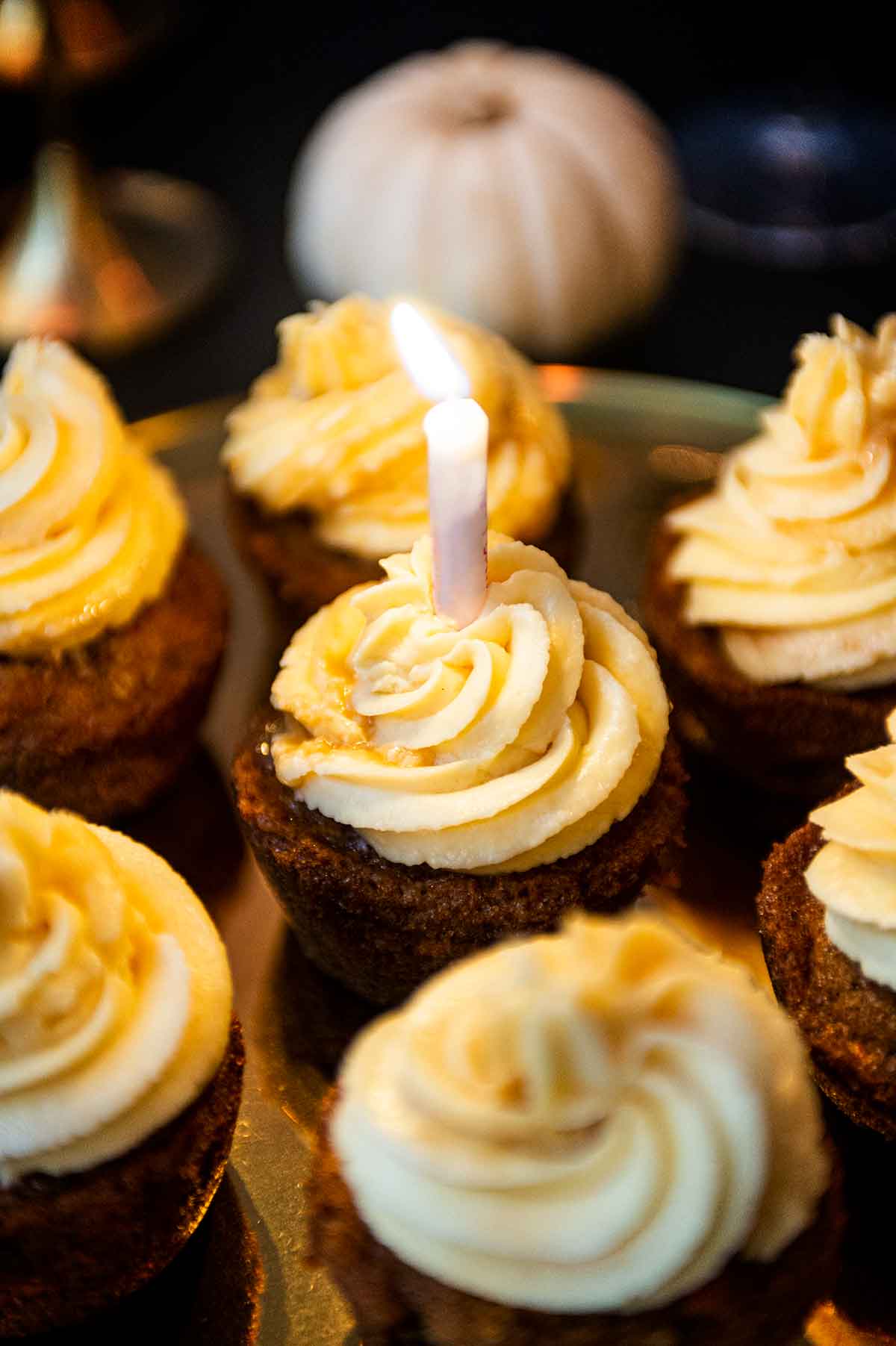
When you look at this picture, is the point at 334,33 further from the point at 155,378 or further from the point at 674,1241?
the point at 674,1241

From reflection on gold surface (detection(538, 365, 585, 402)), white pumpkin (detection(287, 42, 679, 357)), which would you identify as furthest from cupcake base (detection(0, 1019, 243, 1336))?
white pumpkin (detection(287, 42, 679, 357))

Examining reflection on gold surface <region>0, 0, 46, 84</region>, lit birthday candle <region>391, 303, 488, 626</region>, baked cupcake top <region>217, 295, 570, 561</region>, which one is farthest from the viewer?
reflection on gold surface <region>0, 0, 46, 84</region>

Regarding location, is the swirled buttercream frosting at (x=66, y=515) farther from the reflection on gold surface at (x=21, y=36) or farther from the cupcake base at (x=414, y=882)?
the reflection on gold surface at (x=21, y=36)

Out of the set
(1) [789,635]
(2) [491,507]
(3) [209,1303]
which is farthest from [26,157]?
(3) [209,1303]

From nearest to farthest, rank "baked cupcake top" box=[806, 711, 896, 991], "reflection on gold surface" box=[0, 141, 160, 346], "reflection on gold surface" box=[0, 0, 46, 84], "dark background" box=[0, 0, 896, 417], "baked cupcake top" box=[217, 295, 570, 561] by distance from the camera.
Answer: "baked cupcake top" box=[806, 711, 896, 991] → "baked cupcake top" box=[217, 295, 570, 561] → "reflection on gold surface" box=[0, 0, 46, 84] → "reflection on gold surface" box=[0, 141, 160, 346] → "dark background" box=[0, 0, 896, 417]

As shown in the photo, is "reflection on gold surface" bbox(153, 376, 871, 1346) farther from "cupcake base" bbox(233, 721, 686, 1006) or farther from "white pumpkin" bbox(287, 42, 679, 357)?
"white pumpkin" bbox(287, 42, 679, 357)

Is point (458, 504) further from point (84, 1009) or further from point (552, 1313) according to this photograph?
point (552, 1313)
